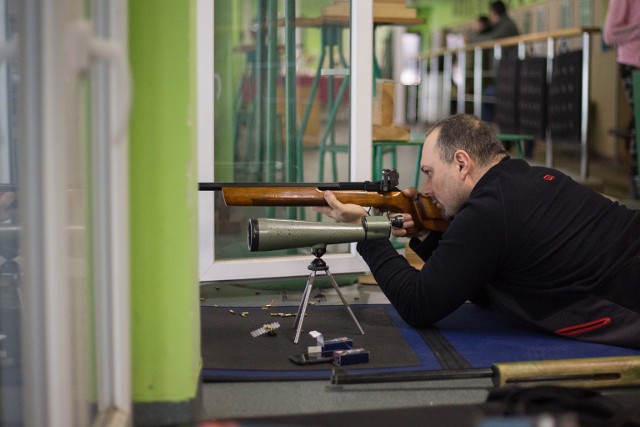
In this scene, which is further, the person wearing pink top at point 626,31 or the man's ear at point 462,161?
the person wearing pink top at point 626,31

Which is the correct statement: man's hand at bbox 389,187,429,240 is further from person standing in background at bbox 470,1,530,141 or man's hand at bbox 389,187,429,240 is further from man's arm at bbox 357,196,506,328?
person standing in background at bbox 470,1,530,141

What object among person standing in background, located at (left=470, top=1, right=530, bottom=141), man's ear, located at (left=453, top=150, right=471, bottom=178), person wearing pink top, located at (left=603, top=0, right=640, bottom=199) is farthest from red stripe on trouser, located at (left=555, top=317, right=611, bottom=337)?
person standing in background, located at (left=470, top=1, right=530, bottom=141)

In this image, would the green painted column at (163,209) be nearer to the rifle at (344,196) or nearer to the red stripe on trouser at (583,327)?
the rifle at (344,196)

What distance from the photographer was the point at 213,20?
330 cm

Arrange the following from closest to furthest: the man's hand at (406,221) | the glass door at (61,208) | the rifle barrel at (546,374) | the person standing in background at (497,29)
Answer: the glass door at (61,208)
the rifle barrel at (546,374)
the man's hand at (406,221)
the person standing in background at (497,29)

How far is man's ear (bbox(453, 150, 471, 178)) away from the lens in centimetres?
272

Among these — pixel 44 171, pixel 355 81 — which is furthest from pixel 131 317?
pixel 355 81

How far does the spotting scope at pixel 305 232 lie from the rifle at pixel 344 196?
0.19 m

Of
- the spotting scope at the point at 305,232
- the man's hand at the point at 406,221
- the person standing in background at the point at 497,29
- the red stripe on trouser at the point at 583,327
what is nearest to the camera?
the spotting scope at the point at 305,232

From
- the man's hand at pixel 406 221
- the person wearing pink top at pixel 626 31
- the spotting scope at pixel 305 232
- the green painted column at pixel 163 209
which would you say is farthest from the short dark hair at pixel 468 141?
the person wearing pink top at pixel 626 31

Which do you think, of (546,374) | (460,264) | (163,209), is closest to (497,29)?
(460,264)

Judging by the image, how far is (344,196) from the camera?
280 cm

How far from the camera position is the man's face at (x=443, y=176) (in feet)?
9.05

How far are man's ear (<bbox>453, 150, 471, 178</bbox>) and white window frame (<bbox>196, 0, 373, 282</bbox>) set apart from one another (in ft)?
2.74
